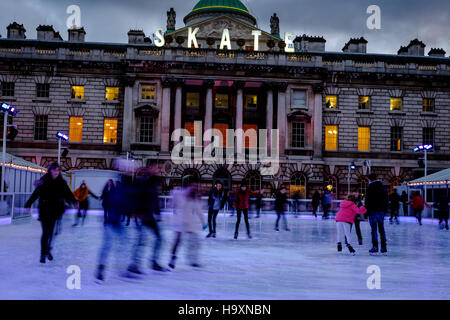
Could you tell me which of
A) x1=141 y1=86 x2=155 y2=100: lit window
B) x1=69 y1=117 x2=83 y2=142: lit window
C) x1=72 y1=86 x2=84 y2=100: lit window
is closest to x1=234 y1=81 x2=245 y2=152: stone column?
x1=141 y1=86 x2=155 y2=100: lit window

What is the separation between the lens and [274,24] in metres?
60.4

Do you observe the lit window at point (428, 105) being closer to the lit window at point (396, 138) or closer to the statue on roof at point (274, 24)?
the lit window at point (396, 138)

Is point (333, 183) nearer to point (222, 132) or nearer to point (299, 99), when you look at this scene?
point (299, 99)

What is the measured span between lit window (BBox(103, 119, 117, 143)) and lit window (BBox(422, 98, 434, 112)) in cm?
2939

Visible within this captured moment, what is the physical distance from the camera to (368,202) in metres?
11.4

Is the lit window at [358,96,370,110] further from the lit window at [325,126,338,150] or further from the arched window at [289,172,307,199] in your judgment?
the arched window at [289,172,307,199]

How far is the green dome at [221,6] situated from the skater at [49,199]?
174ft

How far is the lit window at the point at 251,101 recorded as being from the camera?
44875 mm

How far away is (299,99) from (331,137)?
4.70 metres

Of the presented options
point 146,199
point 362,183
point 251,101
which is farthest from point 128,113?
point 146,199

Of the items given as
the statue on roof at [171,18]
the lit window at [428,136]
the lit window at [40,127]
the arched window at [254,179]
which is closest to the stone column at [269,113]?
the arched window at [254,179]
